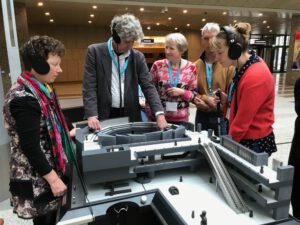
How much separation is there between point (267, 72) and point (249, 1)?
9.08 m

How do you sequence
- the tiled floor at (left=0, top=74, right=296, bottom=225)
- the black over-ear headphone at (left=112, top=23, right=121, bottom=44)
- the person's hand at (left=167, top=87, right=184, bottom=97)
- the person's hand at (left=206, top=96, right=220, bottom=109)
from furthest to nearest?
the tiled floor at (left=0, top=74, right=296, bottom=225), the person's hand at (left=206, top=96, right=220, bottom=109), the person's hand at (left=167, top=87, right=184, bottom=97), the black over-ear headphone at (left=112, top=23, right=121, bottom=44)

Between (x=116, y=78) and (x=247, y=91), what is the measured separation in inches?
37.0

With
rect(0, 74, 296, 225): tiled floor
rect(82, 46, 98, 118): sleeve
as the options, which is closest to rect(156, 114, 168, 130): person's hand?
rect(82, 46, 98, 118): sleeve

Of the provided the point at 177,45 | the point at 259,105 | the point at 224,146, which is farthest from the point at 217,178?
the point at 177,45

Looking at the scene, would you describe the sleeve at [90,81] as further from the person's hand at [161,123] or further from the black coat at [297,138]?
the black coat at [297,138]

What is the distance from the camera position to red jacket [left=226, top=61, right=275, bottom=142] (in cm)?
134

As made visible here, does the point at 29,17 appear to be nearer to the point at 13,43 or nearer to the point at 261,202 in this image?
the point at 13,43

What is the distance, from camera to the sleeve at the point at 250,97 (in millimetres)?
1335

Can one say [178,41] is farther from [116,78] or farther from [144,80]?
[116,78]

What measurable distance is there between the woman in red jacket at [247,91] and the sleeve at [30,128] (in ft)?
3.30

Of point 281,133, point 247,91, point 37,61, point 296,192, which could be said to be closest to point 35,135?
point 37,61

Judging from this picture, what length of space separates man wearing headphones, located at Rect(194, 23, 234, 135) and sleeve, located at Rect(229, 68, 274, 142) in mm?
860

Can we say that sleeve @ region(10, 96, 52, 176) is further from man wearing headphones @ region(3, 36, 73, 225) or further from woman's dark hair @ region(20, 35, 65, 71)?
woman's dark hair @ region(20, 35, 65, 71)

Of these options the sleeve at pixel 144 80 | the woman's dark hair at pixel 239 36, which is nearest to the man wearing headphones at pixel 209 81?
the sleeve at pixel 144 80
